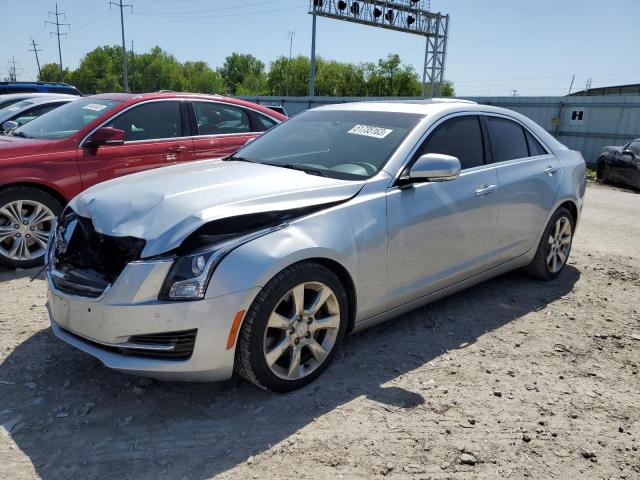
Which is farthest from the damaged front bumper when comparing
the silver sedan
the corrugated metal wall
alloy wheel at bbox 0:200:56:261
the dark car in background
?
the corrugated metal wall

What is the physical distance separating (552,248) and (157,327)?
152 inches

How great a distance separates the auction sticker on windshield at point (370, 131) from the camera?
3.77 m

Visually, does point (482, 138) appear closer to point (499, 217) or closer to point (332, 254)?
point (499, 217)

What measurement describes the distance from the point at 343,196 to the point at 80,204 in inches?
62.2

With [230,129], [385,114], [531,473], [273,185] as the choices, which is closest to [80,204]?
[273,185]

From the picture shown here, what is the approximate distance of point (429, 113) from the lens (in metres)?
3.88

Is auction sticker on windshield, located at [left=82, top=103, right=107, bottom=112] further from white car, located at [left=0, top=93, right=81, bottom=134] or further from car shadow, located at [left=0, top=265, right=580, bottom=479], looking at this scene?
car shadow, located at [left=0, top=265, right=580, bottom=479]

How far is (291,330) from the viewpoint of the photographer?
2984 mm

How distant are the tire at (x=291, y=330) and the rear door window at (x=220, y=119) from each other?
376 centimetres

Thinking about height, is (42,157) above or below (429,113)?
below

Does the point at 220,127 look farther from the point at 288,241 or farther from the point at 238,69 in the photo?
the point at 238,69

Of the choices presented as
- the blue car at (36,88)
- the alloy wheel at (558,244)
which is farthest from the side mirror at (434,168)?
the blue car at (36,88)

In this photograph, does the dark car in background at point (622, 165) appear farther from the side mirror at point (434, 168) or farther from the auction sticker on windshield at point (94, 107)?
the auction sticker on windshield at point (94, 107)

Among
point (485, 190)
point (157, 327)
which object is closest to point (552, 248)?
point (485, 190)
